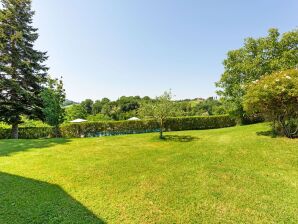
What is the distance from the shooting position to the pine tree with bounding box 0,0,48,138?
55.3 ft

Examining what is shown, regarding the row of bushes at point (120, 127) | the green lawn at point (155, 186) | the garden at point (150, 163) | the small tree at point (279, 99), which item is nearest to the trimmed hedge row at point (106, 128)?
the row of bushes at point (120, 127)

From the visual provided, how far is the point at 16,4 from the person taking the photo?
699 inches

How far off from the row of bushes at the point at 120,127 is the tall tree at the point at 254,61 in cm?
297

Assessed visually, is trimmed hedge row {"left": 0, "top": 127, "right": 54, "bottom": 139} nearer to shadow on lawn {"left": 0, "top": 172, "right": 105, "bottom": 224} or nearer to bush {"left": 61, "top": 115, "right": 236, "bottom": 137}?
bush {"left": 61, "top": 115, "right": 236, "bottom": 137}

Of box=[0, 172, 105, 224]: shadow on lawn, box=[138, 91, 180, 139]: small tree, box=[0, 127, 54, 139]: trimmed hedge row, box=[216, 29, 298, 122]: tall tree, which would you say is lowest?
box=[0, 172, 105, 224]: shadow on lawn

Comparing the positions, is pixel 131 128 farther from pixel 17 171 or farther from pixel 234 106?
pixel 17 171

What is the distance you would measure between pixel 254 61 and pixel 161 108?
9.43 meters

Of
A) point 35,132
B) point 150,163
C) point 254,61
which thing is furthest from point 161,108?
point 35,132

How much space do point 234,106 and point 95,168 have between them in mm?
14637

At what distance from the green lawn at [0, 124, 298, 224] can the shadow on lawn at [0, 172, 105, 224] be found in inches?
0.8

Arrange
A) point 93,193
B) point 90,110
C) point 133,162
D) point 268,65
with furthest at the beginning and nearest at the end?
point 90,110 < point 268,65 < point 133,162 < point 93,193

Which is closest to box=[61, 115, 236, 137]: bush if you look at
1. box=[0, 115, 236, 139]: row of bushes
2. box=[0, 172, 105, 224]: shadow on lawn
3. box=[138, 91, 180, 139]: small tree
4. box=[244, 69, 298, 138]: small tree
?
box=[0, 115, 236, 139]: row of bushes

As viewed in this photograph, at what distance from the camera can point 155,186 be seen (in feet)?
19.2

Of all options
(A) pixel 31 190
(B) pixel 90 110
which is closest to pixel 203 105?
(B) pixel 90 110
